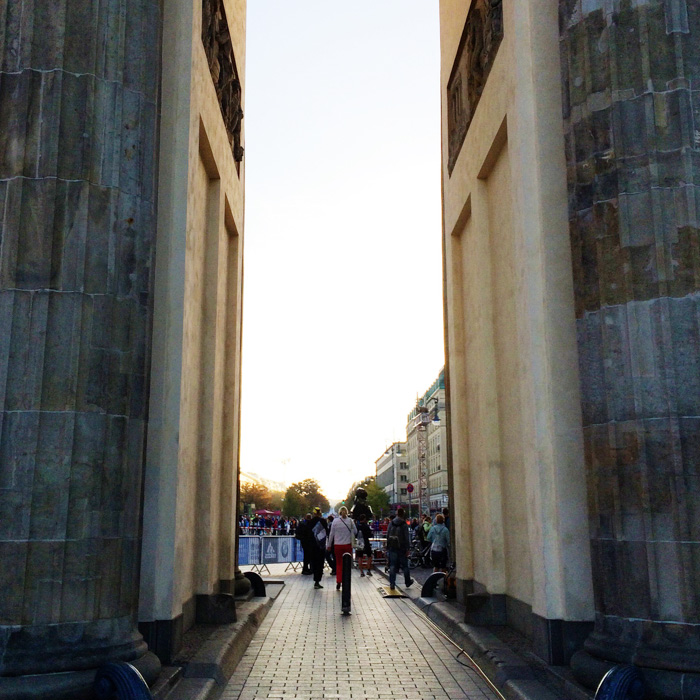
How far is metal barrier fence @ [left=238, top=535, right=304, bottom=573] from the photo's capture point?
931 inches

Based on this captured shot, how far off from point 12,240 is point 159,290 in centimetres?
204

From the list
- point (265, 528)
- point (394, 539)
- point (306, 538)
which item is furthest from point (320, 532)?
point (265, 528)

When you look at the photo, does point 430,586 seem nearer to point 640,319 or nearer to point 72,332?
point 640,319

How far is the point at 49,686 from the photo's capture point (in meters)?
5.80

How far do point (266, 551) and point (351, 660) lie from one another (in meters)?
15.9

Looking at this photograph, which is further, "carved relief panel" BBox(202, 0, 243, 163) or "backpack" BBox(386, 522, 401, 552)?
"backpack" BBox(386, 522, 401, 552)

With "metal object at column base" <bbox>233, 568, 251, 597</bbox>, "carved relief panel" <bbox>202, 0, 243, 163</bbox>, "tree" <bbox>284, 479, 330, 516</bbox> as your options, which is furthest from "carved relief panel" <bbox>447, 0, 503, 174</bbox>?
"tree" <bbox>284, 479, 330, 516</bbox>

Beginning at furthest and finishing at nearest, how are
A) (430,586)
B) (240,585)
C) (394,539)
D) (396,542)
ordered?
(396,542), (394,539), (430,586), (240,585)

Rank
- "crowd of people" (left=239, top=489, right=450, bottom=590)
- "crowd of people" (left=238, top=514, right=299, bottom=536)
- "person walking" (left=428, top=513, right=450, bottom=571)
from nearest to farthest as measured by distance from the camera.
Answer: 1. "crowd of people" (left=239, top=489, right=450, bottom=590)
2. "person walking" (left=428, top=513, right=450, bottom=571)
3. "crowd of people" (left=238, top=514, right=299, bottom=536)

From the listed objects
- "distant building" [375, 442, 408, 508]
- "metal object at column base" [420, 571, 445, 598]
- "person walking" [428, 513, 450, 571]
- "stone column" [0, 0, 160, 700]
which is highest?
"distant building" [375, 442, 408, 508]

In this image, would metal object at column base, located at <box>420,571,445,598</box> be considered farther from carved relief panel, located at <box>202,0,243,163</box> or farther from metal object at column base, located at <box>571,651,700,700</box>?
metal object at column base, located at <box>571,651,700,700</box>

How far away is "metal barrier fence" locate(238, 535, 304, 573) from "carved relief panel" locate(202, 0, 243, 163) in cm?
1261

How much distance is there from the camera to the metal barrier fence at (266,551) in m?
23.7

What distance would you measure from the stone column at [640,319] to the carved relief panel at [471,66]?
3.40 metres
